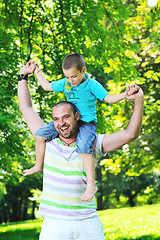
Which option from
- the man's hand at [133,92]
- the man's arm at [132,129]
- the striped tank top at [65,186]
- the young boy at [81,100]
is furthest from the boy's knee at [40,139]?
the man's hand at [133,92]

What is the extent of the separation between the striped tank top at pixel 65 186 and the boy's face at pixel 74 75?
0.44 metres

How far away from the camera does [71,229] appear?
2.37m

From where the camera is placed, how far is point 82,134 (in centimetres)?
248

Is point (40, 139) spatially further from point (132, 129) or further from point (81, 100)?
point (132, 129)

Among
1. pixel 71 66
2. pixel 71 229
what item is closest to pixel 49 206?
pixel 71 229

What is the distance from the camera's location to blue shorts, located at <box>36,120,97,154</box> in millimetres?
2399

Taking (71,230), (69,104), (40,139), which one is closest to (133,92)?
(69,104)

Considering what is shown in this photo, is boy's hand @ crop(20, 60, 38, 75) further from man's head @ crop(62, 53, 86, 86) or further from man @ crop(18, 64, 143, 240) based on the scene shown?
man @ crop(18, 64, 143, 240)

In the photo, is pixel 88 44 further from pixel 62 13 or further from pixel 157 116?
pixel 157 116

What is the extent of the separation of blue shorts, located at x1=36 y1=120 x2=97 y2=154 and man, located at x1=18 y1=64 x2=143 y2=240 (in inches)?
2.1

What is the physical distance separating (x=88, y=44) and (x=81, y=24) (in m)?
0.53

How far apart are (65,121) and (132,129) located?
1.38ft

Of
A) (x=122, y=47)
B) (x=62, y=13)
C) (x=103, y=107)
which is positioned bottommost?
(x=103, y=107)

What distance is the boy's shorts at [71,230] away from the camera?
7.75ft
